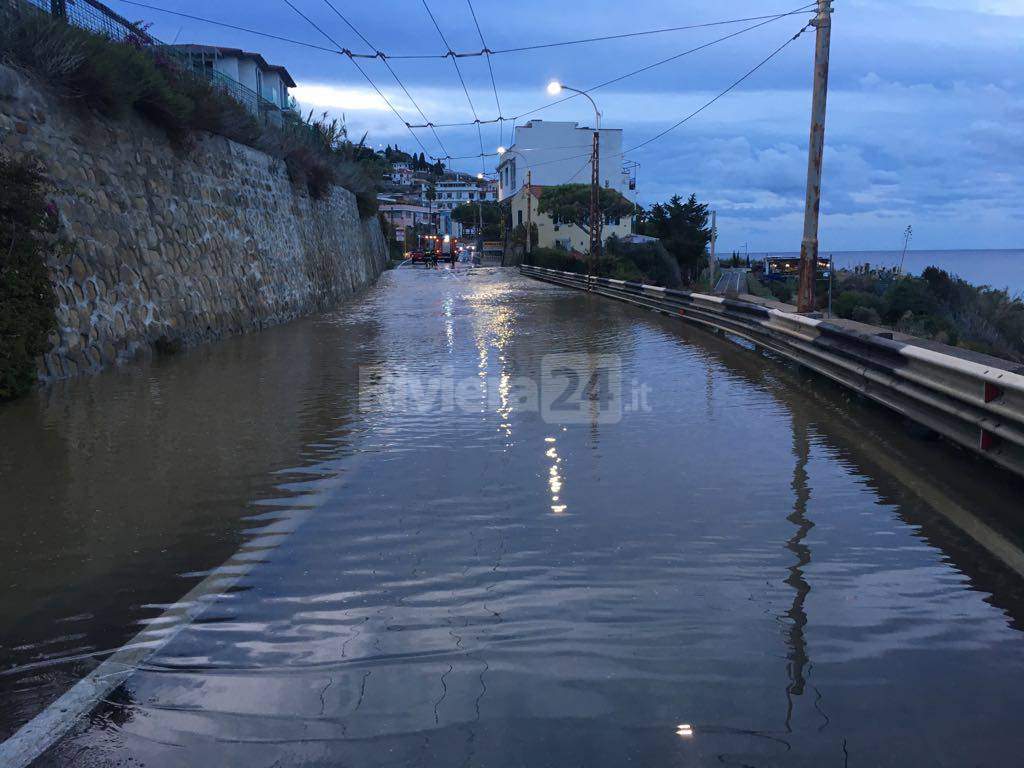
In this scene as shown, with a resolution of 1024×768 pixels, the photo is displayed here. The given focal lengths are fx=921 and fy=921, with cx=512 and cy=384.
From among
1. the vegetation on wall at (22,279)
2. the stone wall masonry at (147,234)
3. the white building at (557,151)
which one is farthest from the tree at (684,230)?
the vegetation on wall at (22,279)

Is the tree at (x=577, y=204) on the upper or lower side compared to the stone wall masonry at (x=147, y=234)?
upper

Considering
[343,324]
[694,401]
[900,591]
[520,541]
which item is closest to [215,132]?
[343,324]

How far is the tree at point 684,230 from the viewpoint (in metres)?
86.1

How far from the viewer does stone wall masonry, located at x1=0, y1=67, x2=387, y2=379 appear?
13680mm

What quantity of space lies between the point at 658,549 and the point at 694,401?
19.8ft

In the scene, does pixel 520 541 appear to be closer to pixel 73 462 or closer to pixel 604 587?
pixel 604 587

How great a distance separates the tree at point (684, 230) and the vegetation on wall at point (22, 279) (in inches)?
3039

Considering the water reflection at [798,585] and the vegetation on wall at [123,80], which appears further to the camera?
the vegetation on wall at [123,80]

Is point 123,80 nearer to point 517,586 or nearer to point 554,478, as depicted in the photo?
point 554,478

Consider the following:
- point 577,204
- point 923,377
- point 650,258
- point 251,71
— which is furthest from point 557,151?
point 923,377

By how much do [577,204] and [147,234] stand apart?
68710 mm

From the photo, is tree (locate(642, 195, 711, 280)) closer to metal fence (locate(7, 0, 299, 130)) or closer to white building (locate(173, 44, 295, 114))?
white building (locate(173, 44, 295, 114))

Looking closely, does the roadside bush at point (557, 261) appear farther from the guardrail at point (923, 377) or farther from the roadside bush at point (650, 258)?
the guardrail at point (923, 377)

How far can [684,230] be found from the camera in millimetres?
86312
